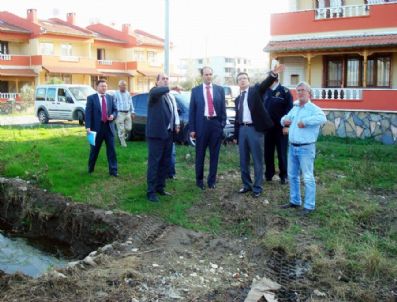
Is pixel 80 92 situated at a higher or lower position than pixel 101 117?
higher

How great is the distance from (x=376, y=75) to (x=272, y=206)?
1343cm

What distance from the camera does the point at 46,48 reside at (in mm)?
45312

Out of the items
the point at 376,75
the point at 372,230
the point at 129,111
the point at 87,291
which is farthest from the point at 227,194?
the point at 376,75

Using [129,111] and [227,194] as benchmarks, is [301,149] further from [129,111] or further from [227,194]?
[129,111]

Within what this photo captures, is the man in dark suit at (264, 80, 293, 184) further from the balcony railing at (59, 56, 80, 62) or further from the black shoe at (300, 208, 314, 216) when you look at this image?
the balcony railing at (59, 56, 80, 62)

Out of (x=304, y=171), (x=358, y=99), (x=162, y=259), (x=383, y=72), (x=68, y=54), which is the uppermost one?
(x=68, y=54)

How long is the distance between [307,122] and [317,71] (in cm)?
1449

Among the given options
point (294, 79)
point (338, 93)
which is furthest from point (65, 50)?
point (338, 93)

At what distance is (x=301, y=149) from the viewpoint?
7375 mm

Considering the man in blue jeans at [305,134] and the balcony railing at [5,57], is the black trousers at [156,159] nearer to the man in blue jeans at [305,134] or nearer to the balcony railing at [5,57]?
the man in blue jeans at [305,134]

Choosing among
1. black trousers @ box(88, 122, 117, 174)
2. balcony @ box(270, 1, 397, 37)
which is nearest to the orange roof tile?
balcony @ box(270, 1, 397, 37)

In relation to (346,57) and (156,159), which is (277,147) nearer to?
(156,159)

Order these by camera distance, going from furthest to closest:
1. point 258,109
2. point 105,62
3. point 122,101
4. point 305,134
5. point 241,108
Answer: point 105,62, point 122,101, point 241,108, point 258,109, point 305,134

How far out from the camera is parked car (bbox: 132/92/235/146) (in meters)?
13.7
